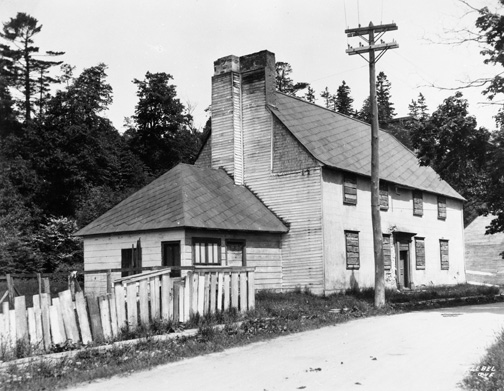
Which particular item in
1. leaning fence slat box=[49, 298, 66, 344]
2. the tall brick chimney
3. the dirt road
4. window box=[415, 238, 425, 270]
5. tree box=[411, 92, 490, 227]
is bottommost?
the dirt road

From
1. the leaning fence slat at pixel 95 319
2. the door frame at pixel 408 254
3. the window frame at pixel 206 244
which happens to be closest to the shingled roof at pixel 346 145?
the door frame at pixel 408 254

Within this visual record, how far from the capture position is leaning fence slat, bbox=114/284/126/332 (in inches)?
456

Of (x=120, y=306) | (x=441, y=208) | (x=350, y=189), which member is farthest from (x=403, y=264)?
(x=120, y=306)

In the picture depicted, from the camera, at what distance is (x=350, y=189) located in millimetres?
27406

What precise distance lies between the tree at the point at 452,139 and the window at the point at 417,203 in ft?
32.1

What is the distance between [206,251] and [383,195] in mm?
11119

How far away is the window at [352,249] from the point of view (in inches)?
1048

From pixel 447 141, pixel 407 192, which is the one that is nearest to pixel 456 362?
pixel 447 141

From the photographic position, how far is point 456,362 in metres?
9.84

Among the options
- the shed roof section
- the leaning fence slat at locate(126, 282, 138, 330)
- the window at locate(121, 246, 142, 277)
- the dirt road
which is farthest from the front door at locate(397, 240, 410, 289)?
the leaning fence slat at locate(126, 282, 138, 330)

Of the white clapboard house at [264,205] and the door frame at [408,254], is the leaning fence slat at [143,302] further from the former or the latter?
the door frame at [408,254]

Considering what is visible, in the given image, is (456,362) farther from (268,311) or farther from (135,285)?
(268,311)

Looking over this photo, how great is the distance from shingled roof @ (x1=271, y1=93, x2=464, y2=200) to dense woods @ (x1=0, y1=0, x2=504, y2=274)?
105 inches

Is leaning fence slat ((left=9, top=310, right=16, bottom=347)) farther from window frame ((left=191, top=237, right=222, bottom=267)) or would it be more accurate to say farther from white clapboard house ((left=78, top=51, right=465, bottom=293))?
window frame ((left=191, top=237, right=222, bottom=267))
